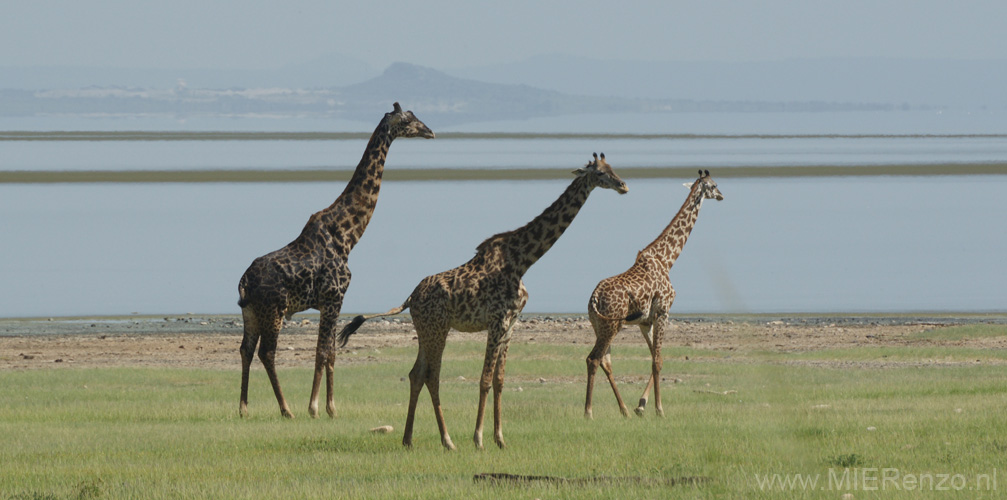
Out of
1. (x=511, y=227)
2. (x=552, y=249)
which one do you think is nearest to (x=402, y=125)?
(x=552, y=249)

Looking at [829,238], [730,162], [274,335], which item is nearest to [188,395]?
[274,335]

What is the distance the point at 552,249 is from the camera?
39.7 meters

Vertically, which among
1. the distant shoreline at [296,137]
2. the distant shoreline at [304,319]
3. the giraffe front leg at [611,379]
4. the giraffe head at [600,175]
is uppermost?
the distant shoreline at [296,137]

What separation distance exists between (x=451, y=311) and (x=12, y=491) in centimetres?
417

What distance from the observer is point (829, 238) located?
41.8m

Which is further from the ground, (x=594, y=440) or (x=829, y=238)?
(x=829, y=238)

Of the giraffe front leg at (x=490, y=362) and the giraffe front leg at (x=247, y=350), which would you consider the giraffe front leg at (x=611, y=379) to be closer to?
the giraffe front leg at (x=490, y=362)

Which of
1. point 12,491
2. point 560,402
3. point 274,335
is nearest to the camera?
point 12,491

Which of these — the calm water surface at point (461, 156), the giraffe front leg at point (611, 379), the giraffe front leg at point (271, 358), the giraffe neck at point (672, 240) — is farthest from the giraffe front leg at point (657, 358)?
the calm water surface at point (461, 156)

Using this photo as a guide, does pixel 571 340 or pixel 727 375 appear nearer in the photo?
pixel 727 375

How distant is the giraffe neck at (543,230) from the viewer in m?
13.0

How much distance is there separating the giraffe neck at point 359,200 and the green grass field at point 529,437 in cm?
219

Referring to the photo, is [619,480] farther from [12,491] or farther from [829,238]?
[829,238]

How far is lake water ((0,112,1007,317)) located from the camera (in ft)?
101
